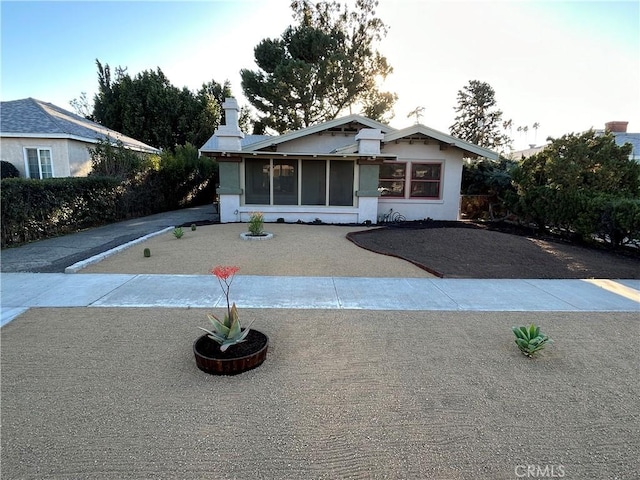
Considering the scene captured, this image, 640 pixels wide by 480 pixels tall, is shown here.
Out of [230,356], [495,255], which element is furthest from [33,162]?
[495,255]

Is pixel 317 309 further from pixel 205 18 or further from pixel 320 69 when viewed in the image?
pixel 320 69

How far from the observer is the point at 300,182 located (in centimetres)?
1338

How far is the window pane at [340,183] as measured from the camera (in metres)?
13.4

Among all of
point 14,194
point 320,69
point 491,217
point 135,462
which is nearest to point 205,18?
point 14,194

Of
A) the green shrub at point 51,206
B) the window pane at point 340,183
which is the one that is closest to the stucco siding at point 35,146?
the green shrub at point 51,206

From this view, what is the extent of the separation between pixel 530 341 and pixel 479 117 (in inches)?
1563

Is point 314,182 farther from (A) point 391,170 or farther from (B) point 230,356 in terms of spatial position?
(B) point 230,356

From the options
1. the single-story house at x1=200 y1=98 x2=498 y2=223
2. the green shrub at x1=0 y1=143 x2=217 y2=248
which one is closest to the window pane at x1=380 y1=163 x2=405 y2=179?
the single-story house at x1=200 y1=98 x2=498 y2=223

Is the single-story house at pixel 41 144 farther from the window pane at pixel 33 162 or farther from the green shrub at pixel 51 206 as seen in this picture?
the green shrub at pixel 51 206

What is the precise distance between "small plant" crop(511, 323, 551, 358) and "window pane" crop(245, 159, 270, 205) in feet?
35.3

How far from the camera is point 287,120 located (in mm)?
26484

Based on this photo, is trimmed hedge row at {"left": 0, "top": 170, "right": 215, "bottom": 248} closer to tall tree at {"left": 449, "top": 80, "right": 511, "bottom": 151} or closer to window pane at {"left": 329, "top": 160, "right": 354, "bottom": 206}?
window pane at {"left": 329, "top": 160, "right": 354, "bottom": 206}

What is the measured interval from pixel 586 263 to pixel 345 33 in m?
26.4

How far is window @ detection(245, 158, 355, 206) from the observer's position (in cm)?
1330
